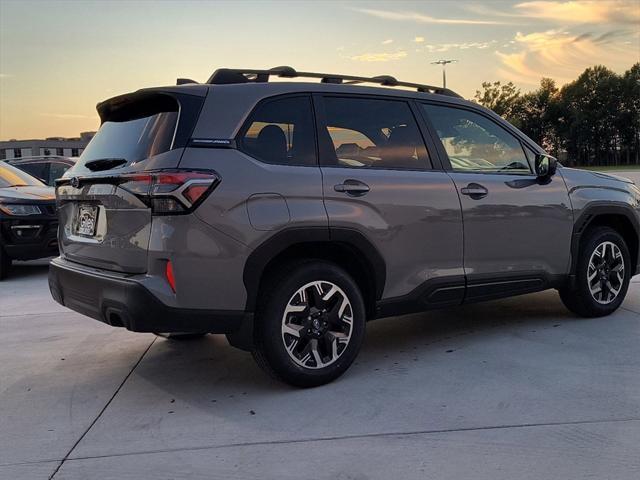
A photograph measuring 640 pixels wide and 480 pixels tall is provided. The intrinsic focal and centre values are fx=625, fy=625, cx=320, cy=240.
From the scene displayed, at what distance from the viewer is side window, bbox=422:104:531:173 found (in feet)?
14.9

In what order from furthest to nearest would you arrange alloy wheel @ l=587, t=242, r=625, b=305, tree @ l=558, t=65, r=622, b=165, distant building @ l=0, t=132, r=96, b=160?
tree @ l=558, t=65, r=622, b=165, distant building @ l=0, t=132, r=96, b=160, alloy wheel @ l=587, t=242, r=625, b=305

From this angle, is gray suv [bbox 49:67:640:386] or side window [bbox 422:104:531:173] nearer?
gray suv [bbox 49:67:640:386]

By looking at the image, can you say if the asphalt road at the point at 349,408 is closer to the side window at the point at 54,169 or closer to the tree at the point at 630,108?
the side window at the point at 54,169

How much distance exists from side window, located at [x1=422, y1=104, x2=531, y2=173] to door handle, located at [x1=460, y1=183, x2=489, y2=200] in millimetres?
136

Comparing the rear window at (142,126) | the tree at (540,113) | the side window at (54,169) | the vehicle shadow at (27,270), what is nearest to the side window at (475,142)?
the rear window at (142,126)

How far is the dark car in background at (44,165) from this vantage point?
39.8 feet

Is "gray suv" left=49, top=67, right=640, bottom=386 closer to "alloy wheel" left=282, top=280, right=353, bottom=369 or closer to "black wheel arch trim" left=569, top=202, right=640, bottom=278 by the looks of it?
"alloy wheel" left=282, top=280, right=353, bottom=369

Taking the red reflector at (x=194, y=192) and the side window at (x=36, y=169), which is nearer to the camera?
the red reflector at (x=194, y=192)

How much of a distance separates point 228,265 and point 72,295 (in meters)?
1.13

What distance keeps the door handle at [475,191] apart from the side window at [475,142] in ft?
0.45

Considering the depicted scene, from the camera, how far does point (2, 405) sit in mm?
3732

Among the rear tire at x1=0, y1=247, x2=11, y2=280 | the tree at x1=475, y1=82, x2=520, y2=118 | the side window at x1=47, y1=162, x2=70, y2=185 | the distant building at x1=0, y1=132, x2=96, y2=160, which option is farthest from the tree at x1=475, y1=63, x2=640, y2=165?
the rear tire at x1=0, y1=247, x2=11, y2=280

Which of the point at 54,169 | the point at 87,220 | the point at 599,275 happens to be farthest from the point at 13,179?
the point at 599,275

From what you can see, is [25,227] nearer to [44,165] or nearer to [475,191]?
[44,165]
